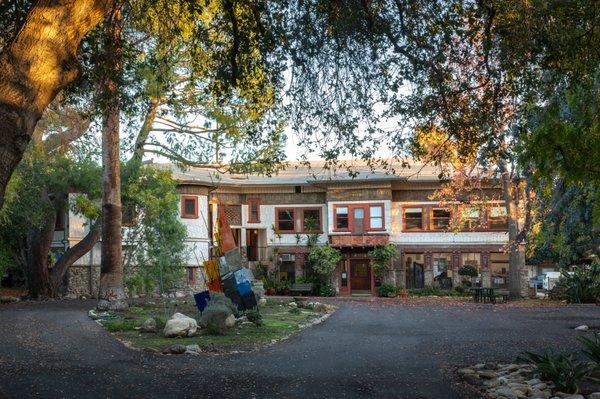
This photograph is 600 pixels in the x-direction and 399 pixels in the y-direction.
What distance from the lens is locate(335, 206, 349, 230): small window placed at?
46.1 m

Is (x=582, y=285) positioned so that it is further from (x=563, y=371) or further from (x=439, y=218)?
(x=563, y=371)

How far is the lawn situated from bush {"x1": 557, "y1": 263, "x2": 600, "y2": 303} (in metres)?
14.9

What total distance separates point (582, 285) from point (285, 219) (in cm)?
2088

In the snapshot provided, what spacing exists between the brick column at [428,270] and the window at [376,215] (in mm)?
3837

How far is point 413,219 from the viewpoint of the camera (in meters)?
46.3

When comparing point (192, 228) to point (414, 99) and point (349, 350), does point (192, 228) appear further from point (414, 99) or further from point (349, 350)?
point (414, 99)

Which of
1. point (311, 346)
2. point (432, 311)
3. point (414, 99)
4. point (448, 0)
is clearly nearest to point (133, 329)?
point (311, 346)

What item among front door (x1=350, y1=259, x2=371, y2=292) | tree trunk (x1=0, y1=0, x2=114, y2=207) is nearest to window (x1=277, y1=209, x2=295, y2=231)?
front door (x1=350, y1=259, x2=371, y2=292)

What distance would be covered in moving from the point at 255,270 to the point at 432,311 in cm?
2033

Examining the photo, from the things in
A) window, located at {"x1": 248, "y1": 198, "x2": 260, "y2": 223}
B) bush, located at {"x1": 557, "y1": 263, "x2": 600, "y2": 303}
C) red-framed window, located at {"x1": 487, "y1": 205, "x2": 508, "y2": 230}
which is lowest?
bush, located at {"x1": 557, "y1": 263, "x2": 600, "y2": 303}

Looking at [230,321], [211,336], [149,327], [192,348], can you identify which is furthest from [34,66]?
[230,321]

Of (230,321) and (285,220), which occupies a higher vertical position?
(285,220)

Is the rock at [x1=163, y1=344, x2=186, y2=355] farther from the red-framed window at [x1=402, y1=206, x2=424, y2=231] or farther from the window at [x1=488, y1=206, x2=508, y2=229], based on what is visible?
the window at [x1=488, y1=206, x2=508, y2=229]

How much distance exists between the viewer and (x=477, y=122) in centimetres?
1174
